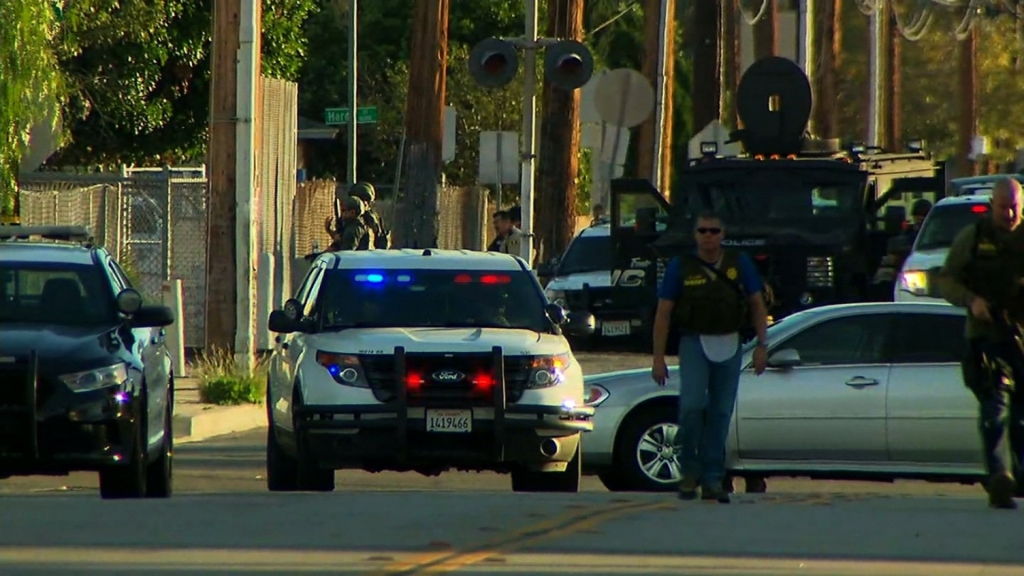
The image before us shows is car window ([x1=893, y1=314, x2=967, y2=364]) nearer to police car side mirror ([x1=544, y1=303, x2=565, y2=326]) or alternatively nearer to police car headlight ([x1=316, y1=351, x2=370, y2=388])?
police car side mirror ([x1=544, y1=303, x2=565, y2=326])

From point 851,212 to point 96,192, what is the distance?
31.5ft

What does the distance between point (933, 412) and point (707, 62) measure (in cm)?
2519

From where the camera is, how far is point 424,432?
504 inches

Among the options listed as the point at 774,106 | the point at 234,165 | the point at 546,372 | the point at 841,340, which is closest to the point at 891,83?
the point at 774,106

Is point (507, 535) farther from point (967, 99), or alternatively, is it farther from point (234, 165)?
point (967, 99)

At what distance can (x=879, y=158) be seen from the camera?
25.5 m

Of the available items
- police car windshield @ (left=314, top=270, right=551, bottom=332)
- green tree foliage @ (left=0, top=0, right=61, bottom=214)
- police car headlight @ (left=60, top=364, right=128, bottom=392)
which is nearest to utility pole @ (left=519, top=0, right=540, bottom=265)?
green tree foliage @ (left=0, top=0, right=61, bottom=214)

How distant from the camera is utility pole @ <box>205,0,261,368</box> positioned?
20.3 meters

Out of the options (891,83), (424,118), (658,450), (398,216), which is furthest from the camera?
(891,83)

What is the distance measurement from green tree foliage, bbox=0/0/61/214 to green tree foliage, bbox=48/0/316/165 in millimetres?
7141

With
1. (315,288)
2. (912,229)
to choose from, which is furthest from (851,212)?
(315,288)

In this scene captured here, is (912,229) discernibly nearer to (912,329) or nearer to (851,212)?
(851,212)

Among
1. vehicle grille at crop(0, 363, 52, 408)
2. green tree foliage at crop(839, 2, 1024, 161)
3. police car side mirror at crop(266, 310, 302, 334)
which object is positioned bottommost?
vehicle grille at crop(0, 363, 52, 408)

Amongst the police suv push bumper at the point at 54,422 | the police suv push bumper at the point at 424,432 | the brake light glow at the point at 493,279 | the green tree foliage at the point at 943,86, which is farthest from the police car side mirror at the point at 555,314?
the green tree foliage at the point at 943,86
